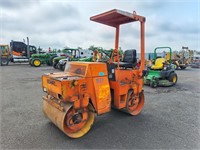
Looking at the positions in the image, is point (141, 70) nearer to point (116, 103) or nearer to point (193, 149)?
point (116, 103)

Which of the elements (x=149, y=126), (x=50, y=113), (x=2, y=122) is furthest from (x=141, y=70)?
(x=2, y=122)

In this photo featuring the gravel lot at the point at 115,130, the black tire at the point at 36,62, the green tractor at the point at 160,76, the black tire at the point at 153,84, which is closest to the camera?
the gravel lot at the point at 115,130

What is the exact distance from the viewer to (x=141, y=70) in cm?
383

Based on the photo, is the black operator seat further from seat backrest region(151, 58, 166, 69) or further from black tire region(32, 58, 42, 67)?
black tire region(32, 58, 42, 67)

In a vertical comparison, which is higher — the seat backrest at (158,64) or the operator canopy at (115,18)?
the operator canopy at (115,18)

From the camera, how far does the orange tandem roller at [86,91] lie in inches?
106

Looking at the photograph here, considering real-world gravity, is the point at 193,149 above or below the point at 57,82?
below

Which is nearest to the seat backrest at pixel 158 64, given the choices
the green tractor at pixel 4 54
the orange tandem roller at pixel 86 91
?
the orange tandem roller at pixel 86 91

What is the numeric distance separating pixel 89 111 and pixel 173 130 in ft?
5.78

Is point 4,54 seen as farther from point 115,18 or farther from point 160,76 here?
point 115,18

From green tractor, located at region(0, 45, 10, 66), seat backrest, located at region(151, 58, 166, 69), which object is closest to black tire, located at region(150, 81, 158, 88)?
seat backrest, located at region(151, 58, 166, 69)

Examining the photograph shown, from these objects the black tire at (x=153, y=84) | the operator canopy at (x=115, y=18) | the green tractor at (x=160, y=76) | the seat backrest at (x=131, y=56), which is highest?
the operator canopy at (x=115, y=18)

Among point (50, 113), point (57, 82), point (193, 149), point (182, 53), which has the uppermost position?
point (182, 53)

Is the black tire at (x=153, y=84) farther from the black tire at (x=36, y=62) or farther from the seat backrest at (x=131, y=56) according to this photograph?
the black tire at (x=36, y=62)
